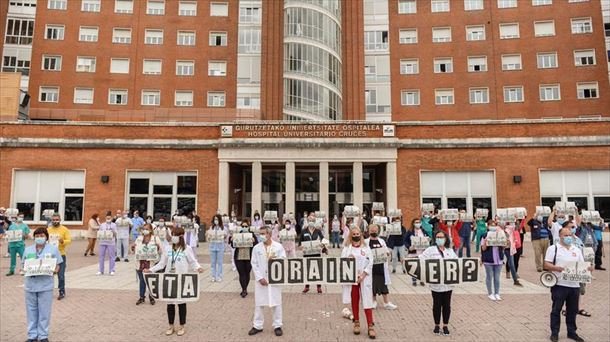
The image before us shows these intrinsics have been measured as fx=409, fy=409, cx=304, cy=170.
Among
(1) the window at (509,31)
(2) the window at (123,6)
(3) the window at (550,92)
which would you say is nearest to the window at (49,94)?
(2) the window at (123,6)

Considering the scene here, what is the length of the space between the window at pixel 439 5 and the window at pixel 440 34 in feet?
5.80

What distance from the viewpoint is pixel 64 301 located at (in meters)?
9.95

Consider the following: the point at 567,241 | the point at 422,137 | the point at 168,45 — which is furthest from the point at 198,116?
the point at 567,241

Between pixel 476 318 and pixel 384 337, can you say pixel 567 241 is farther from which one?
pixel 384 337

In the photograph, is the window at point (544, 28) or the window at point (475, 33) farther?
the window at point (475, 33)

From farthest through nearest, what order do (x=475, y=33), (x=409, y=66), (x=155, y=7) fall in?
(x=155, y=7) < (x=409, y=66) < (x=475, y=33)

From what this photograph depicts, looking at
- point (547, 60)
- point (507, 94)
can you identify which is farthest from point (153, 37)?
point (547, 60)

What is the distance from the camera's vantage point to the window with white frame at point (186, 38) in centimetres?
3912

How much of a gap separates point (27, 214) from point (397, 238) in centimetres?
2296

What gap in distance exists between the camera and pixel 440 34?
38469 mm

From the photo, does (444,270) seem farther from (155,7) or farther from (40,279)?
(155,7)

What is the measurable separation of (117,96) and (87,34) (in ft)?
21.5

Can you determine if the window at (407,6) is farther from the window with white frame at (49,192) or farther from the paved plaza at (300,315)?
the paved plaza at (300,315)

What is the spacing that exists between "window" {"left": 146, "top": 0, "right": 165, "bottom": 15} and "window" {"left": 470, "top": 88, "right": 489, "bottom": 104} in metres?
30.2
